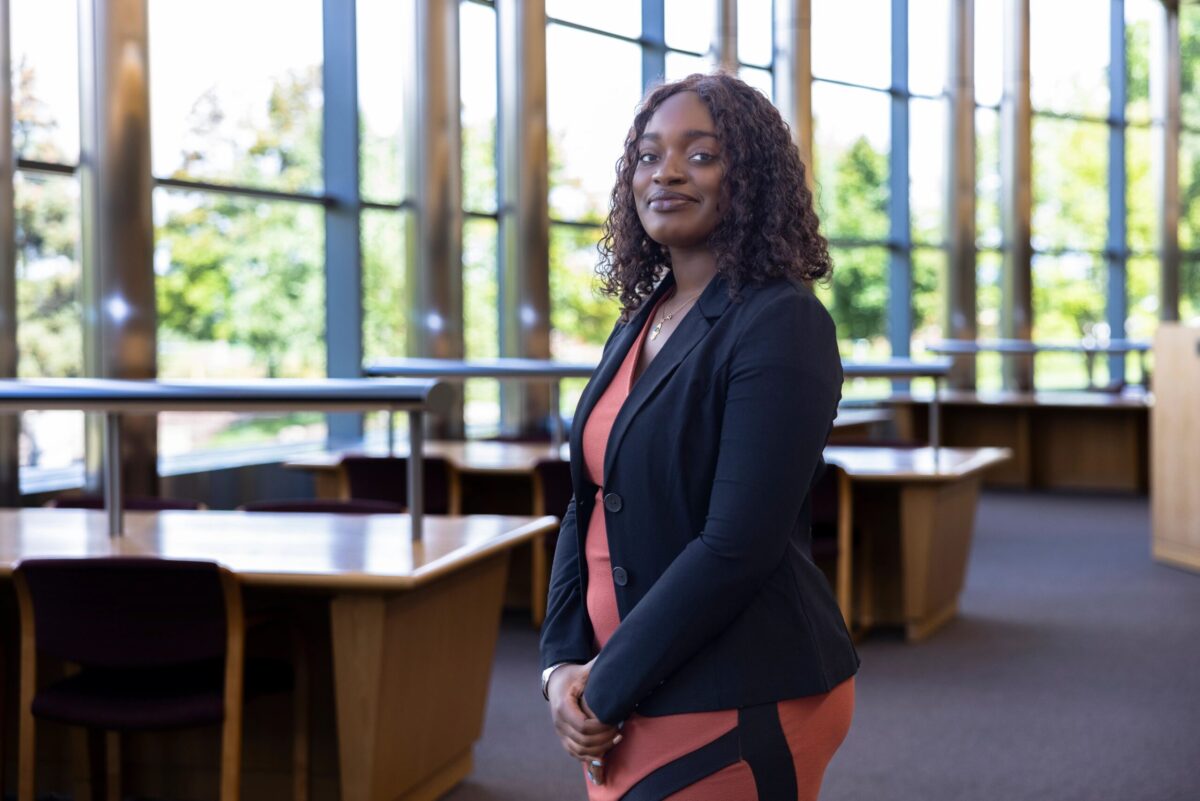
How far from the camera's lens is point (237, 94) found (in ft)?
23.1

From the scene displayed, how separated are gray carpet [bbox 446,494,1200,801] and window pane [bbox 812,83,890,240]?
5392 mm

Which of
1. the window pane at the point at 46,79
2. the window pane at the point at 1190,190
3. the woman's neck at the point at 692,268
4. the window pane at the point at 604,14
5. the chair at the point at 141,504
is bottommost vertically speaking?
the chair at the point at 141,504

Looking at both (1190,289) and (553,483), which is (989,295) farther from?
(553,483)

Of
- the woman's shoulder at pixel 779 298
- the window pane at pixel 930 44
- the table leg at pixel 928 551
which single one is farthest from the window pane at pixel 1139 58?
the woman's shoulder at pixel 779 298

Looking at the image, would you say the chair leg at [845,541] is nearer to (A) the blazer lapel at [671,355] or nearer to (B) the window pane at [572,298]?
(A) the blazer lapel at [671,355]

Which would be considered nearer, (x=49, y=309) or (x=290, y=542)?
(x=290, y=542)

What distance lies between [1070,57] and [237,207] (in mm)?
9405

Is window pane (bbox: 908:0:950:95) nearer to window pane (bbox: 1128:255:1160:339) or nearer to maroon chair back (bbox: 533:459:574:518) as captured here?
window pane (bbox: 1128:255:1160:339)

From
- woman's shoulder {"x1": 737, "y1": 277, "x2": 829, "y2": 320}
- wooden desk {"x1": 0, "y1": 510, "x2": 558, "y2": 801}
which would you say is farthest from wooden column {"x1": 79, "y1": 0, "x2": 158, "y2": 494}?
woman's shoulder {"x1": 737, "y1": 277, "x2": 829, "y2": 320}

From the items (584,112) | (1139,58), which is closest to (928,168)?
(1139,58)

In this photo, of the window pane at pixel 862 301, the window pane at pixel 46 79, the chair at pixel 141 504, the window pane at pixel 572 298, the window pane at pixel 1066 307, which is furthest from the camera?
the window pane at pixel 1066 307

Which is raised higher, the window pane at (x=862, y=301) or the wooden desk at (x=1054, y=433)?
the window pane at (x=862, y=301)

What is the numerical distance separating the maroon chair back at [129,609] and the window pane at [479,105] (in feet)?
19.0

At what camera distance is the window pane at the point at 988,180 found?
42.3 ft
